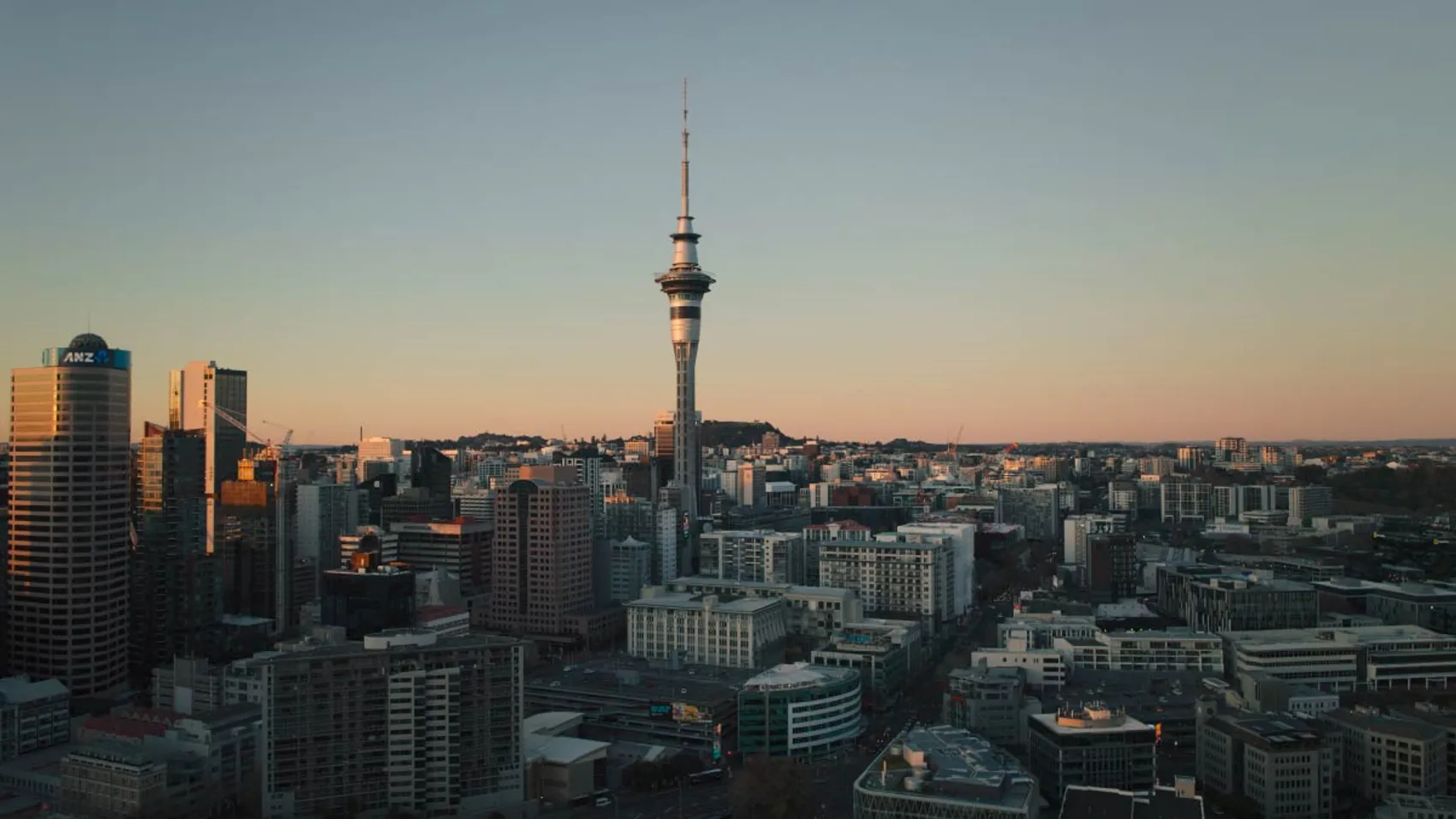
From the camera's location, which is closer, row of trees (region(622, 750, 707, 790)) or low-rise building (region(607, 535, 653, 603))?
row of trees (region(622, 750, 707, 790))

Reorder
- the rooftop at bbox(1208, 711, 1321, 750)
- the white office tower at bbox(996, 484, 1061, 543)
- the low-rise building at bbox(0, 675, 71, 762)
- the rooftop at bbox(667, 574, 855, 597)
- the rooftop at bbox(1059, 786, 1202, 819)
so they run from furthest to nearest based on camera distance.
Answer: the white office tower at bbox(996, 484, 1061, 543) → the rooftop at bbox(667, 574, 855, 597) → the low-rise building at bbox(0, 675, 71, 762) → the rooftop at bbox(1208, 711, 1321, 750) → the rooftop at bbox(1059, 786, 1202, 819)

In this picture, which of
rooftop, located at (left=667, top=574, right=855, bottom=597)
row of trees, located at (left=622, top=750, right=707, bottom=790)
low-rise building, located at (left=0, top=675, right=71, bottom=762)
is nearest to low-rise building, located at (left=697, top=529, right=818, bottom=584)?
rooftop, located at (left=667, top=574, right=855, bottom=597)

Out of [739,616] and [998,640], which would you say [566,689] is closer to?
[739,616]

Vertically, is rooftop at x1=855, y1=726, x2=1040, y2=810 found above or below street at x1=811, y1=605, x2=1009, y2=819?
above

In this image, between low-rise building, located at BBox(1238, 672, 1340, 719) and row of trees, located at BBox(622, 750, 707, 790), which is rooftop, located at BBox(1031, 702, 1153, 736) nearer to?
low-rise building, located at BBox(1238, 672, 1340, 719)

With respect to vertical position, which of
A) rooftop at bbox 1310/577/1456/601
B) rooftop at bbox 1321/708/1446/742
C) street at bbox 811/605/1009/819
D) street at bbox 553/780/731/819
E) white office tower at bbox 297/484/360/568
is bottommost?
street at bbox 553/780/731/819

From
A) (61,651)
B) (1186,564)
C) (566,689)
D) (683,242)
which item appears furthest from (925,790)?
(683,242)
